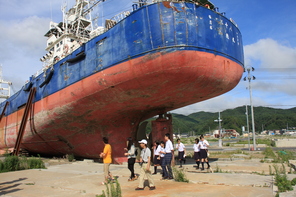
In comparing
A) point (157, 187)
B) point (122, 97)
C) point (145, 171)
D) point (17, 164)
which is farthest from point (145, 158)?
point (17, 164)

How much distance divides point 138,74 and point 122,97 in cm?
165

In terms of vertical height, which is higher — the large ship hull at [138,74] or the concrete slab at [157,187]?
the large ship hull at [138,74]

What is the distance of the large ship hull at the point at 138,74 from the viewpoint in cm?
790

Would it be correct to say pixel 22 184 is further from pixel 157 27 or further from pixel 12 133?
pixel 12 133

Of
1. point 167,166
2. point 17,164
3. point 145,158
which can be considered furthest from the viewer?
Answer: point 17,164

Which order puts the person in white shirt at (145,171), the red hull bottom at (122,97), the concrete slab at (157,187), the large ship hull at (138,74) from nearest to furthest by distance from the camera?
the concrete slab at (157,187)
the person in white shirt at (145,171)
the large ship hull at (138,74)
the red hull bottom at (122,97)

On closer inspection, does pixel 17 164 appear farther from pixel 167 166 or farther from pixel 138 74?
pixel 167 166

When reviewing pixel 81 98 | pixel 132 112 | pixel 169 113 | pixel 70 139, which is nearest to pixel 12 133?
pixel 70 139

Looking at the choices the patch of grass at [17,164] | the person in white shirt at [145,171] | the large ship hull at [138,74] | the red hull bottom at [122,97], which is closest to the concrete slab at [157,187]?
the person in white shirt at [145,171]

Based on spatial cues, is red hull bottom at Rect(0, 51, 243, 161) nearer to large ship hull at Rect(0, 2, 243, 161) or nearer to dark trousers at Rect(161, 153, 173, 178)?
large ship hull at Rect(0, 2, 243, 161)

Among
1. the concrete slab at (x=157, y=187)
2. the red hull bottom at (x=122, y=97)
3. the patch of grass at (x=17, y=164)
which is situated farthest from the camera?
the patch of grass at (x=17, y=164)

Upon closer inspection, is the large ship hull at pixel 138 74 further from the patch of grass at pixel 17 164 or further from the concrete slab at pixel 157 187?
the concrete slab at pixel 157 187

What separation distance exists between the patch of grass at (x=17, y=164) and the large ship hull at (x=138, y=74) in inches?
94.1

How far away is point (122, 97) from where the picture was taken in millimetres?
9516
